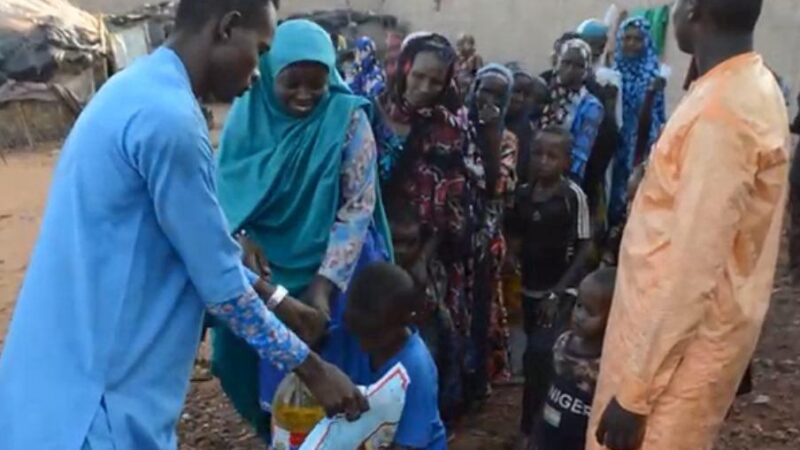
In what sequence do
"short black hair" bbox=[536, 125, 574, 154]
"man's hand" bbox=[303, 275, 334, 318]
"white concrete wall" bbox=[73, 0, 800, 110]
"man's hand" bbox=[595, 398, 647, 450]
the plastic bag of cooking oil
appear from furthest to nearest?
"white concrete wall" bbox=[73, 0, 800, 110]
"short black hair" bbox=[536, 125, 574, 154]
"man's hand" bbox=[303, 275, 334, 318]
the plastic bag of cooking oil
"man's hand" bbox=[595, 398, 647, 450]

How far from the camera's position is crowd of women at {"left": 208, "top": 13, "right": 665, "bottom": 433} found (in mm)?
3629

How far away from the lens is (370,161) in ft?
12.1

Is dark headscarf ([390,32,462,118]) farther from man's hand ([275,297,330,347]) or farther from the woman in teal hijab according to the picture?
man's hand ([275,297,330,347])

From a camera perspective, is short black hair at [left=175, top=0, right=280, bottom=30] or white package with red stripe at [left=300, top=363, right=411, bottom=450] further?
white package with red stripe at [left=300, top=363, right=411, bottom=450]

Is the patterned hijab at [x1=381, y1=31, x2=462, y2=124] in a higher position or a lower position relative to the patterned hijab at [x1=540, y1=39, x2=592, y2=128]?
higher

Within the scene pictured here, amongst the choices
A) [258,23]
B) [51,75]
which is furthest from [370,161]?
[51,75]

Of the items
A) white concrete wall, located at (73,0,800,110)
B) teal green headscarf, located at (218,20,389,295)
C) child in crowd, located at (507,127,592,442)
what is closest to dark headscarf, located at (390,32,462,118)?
teal green headscarf, located at (218,20,389,295)

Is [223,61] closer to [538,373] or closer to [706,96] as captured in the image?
[706,96]

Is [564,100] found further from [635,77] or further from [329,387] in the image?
[329,387]

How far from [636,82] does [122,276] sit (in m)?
5.80

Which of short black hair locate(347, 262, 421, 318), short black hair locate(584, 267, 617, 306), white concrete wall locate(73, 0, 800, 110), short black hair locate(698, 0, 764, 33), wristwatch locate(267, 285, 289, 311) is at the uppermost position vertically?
short black hair locate(698, 0, 764, 33)

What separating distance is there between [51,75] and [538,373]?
546 inches

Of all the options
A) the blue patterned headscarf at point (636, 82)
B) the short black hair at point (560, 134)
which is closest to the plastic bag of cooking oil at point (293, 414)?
the short black hair at point (560, 134)

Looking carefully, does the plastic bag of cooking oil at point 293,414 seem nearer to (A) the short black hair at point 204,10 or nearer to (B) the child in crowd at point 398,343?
(B) the child in crowd at point 398,343
